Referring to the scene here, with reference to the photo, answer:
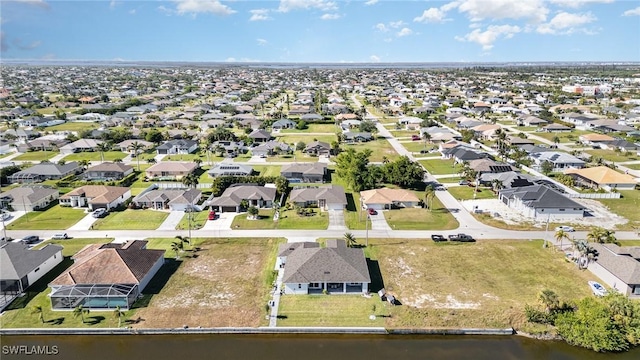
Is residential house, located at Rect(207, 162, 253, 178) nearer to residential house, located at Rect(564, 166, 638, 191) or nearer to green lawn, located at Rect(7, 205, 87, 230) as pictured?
green lawn, located at Rect(7, 205, 87, 230)

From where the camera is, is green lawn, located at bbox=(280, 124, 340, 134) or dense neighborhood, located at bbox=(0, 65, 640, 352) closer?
dense neighborhood, located at bbox=(0, 65, 640, 352)

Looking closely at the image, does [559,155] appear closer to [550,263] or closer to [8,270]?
[550,263]

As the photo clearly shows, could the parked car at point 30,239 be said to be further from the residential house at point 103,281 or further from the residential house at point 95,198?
the residential house at point 103,281

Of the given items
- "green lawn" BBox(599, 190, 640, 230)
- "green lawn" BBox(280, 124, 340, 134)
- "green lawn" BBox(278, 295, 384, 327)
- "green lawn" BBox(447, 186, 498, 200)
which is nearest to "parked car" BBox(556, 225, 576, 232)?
"green lawn" BBox(599, 190, 640, 230)

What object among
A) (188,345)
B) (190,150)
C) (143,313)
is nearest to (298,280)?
(188,345)

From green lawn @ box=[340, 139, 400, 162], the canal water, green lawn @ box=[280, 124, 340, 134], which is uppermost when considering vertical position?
green lawn @ box=[280, 124, 340, 134]
